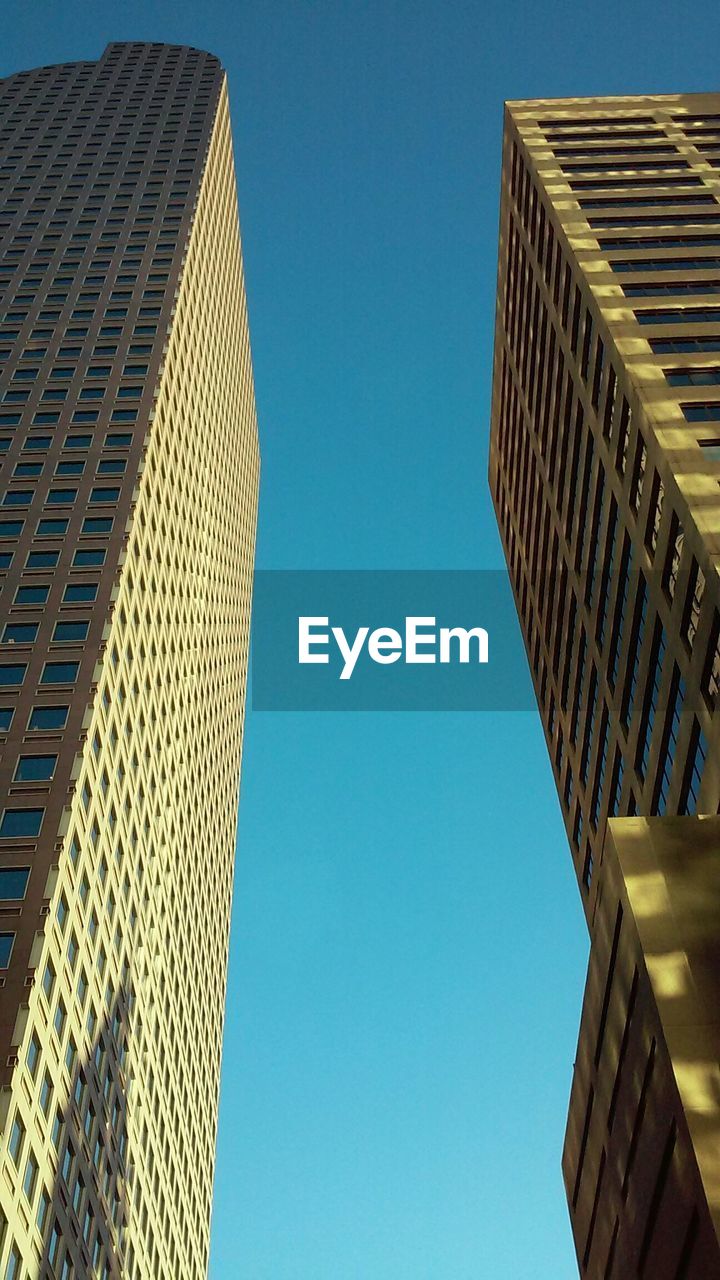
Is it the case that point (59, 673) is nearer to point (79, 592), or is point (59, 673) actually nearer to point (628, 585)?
point (79, 592)

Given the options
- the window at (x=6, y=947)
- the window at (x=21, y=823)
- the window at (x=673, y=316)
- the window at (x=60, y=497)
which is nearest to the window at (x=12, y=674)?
the window at (x=21, y=823)

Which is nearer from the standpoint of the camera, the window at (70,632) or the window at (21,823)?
the window at (21,823)

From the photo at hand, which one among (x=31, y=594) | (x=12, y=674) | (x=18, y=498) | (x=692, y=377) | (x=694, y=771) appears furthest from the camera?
(x=18, y=498)

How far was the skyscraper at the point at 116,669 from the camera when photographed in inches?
1940

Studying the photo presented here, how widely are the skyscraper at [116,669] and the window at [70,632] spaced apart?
118mm

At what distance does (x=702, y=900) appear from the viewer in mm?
28109

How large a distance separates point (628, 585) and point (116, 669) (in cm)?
2623

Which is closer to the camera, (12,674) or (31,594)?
(12,674)

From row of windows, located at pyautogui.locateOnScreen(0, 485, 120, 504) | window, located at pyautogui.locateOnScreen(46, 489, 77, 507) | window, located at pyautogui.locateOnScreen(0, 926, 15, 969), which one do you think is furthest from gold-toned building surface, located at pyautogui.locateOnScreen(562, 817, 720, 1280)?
window, located at pyautogui.locateOnScreen(46, 489, 77, 507)

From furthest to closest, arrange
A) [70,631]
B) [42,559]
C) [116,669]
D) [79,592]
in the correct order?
1. [42,559]
2. [79,592]
3. [116,669]
4. [70,631]

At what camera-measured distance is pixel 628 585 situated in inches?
2251

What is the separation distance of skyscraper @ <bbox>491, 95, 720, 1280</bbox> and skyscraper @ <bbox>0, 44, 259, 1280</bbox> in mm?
22195

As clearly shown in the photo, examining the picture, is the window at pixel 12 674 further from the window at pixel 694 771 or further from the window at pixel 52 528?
the window at pixel 694 771

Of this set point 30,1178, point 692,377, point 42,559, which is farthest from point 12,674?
point 692,377
